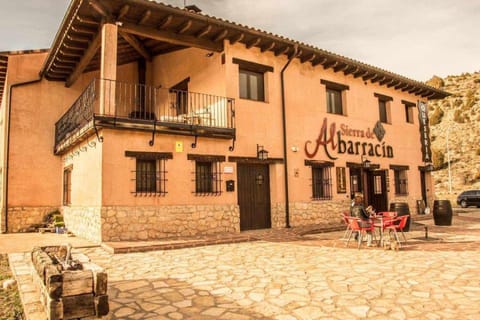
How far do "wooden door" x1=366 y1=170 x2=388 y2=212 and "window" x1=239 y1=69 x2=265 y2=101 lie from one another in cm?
659

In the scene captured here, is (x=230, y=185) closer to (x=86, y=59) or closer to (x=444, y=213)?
(x=86, y=59)

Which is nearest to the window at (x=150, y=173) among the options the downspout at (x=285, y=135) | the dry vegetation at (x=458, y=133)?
the downspout at (x=285, y=135)

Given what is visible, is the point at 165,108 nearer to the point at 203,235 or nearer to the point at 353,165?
the point at 203,235

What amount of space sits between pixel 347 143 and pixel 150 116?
772cm

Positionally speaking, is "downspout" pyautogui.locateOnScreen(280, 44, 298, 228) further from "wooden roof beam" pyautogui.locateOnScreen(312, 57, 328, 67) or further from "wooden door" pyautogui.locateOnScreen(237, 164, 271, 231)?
"wooden roof beam" pyautogui.locateOnScreen(312, 57, 328, 67)

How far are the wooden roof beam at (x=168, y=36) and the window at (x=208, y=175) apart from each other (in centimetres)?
338

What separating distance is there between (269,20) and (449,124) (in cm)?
3937

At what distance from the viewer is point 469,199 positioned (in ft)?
81.1

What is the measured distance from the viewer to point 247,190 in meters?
10.8

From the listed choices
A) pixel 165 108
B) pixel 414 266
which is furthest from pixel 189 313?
pixel 165 108

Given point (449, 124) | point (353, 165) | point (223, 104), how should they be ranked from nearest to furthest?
1. point (223, 104)
2. point (353, 165)
3. point (449, 124)

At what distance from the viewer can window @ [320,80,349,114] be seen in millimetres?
13852

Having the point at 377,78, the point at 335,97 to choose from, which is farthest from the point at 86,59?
the point at 377,78

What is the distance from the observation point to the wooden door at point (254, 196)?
10.7 m
